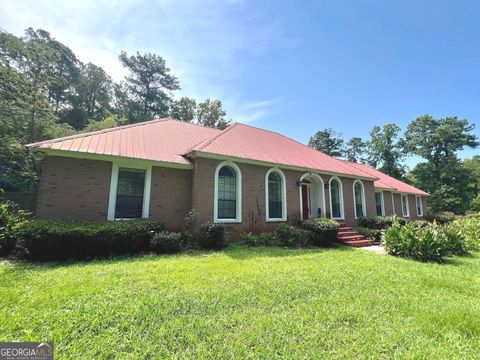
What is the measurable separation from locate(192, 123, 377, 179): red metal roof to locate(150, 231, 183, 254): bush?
11.8 ft

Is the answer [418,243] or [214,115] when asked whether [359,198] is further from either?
[214,115]

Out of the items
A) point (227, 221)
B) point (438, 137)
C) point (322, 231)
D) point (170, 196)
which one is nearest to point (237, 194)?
point (227, 221)

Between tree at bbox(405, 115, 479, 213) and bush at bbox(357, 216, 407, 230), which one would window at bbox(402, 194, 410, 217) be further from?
tree at bbox(405, 115, 479, 213)

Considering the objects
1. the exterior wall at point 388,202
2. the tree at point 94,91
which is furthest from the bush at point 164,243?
the tree at point 94,91

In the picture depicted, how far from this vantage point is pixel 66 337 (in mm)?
2811

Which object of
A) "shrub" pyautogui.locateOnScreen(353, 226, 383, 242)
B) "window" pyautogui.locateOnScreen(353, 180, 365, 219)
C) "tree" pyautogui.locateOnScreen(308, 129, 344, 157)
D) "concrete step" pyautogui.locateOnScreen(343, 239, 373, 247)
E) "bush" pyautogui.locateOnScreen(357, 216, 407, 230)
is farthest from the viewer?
"tree" pyautogui.locateOnScreen(308, 129, 344, 157)

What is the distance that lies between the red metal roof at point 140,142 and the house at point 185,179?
3cm

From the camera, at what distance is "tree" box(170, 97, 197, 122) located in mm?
30672

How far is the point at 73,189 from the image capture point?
26.0ft

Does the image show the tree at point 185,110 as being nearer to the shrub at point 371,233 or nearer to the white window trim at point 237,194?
the white window trim at point 237,194

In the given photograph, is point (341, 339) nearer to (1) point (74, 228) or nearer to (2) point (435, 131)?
(1) point (74, 228)

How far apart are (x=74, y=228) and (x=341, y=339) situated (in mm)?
7242

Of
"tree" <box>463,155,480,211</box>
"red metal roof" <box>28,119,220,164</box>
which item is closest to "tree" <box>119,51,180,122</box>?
"red metal roof" <box>28,119,220,164</box>

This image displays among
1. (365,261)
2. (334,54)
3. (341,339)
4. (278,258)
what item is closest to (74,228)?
(278,258)
